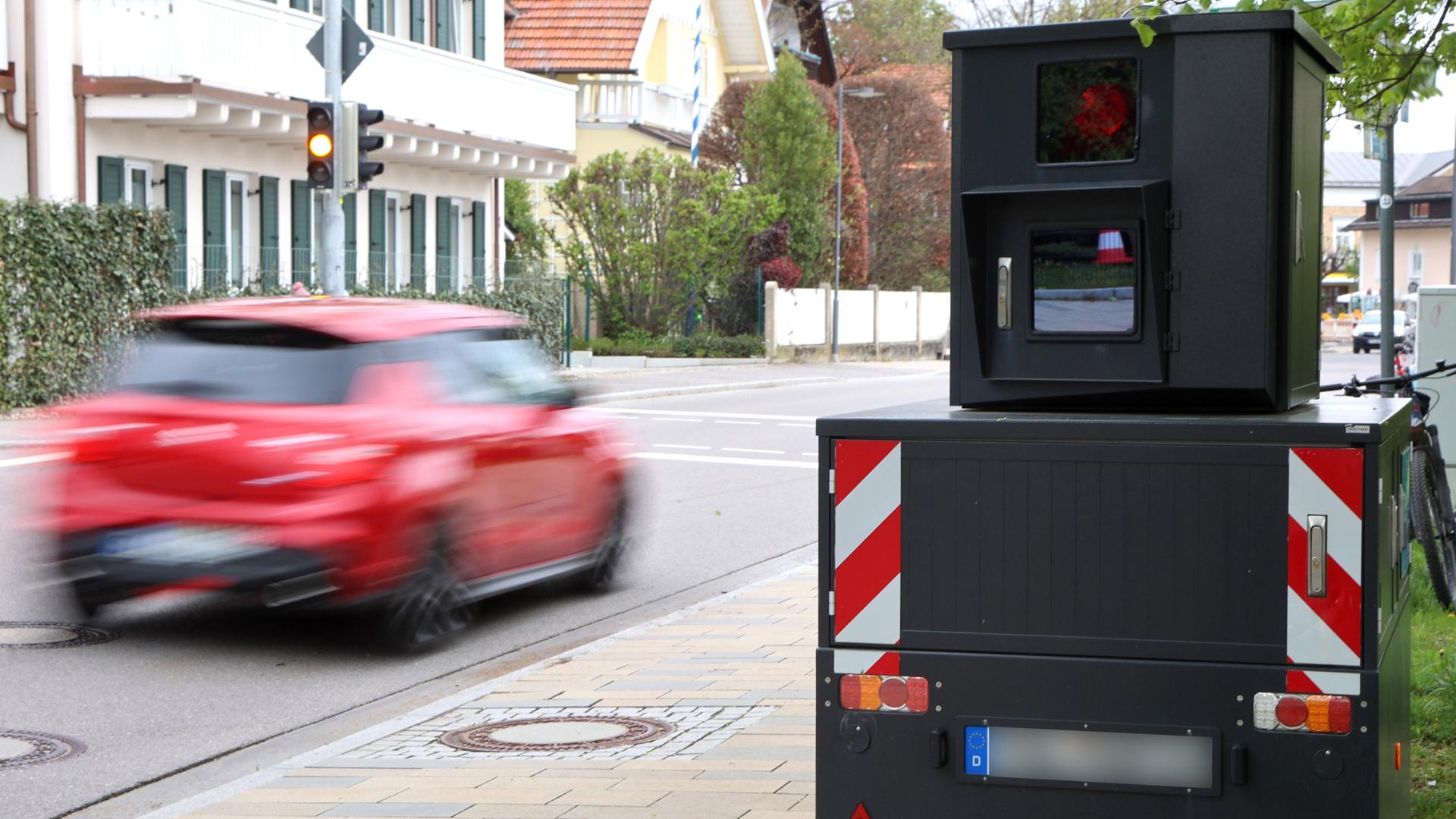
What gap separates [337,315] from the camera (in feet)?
27.4

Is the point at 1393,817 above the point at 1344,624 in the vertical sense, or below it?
below

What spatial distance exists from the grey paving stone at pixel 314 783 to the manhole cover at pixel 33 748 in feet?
3.35

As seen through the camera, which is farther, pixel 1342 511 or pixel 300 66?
pixel 300 66

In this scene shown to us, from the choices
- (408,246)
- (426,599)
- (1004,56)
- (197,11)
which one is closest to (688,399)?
(408,246)

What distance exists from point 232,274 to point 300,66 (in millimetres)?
3163

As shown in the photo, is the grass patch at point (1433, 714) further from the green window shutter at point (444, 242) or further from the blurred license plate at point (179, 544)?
the green window shutter at point (444, 242)

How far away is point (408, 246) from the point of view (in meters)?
31.9

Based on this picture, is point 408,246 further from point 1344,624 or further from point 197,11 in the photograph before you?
point 1344,624

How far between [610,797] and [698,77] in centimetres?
4250

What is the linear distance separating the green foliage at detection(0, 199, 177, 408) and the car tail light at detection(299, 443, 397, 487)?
1289cm

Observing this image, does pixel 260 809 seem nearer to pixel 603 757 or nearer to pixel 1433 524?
pixel 603 757

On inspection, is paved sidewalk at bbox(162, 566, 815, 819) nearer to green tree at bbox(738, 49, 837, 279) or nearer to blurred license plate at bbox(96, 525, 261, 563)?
blurred license plate at bbox(96, 525, 261, 563)

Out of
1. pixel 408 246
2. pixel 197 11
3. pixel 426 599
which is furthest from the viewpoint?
pixel 408 246

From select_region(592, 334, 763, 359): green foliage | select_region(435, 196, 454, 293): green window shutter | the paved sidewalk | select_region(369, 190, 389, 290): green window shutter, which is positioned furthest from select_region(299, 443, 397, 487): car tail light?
select_region(592, 334, 763, 359): green foliage
